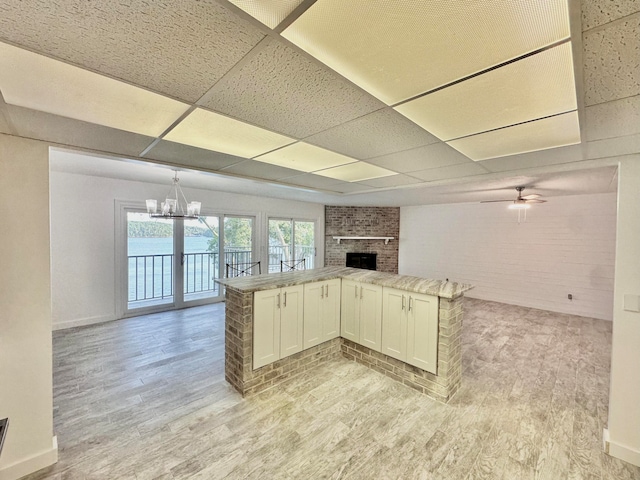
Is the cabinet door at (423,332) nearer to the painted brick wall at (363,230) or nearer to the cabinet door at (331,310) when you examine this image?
the cabinet door at (331,310)

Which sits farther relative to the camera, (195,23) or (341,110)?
(341,110)

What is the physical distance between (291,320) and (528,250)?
568 cm

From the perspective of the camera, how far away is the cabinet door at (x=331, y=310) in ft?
10.7

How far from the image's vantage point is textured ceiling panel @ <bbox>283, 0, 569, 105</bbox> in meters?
0.81

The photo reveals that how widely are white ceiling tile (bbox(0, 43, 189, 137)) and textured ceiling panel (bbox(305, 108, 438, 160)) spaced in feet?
3.10

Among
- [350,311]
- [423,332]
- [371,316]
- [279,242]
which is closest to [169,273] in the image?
[279,242]

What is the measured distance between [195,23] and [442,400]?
3214 mm

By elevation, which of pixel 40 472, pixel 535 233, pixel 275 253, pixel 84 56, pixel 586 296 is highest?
pixel 84 56

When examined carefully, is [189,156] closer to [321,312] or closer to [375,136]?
[375,136]

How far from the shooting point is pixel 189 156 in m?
2.36

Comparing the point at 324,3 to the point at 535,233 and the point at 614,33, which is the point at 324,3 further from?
the point at 535,233

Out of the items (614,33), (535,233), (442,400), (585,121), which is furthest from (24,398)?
(535,233)

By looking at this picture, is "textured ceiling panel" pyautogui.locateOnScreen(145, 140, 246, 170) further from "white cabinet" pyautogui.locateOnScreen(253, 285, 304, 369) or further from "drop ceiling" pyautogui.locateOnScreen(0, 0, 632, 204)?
"white cabinet" pyautogui.locateOnScreen(253, 285, 304, 369)

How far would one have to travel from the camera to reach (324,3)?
0.80 m
